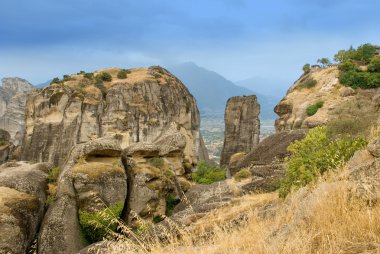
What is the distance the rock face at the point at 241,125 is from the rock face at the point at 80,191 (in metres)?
47.2

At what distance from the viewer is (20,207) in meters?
19.8

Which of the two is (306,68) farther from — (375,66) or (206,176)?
(206,176)

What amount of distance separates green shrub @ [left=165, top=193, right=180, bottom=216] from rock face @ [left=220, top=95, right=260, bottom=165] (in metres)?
43.8

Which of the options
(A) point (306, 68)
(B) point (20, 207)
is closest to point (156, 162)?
Result: (B) point (20, 207)

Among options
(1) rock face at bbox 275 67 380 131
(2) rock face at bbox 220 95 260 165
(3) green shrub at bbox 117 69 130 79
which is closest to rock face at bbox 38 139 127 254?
(1) rock face at bbox 275 67 380 131

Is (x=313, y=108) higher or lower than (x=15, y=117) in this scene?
higher

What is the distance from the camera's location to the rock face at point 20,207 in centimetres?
1838

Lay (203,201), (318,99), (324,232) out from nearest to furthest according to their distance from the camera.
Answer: (324,232) < (203,201) < (318,99)

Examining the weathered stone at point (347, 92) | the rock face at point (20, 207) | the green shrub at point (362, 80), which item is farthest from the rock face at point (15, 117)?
the rock face at point (20, 207)

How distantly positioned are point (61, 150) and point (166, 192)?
4173 cm

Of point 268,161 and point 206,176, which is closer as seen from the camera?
point 268,161

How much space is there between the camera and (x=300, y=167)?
38.8 ft

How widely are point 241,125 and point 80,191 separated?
52.4 m

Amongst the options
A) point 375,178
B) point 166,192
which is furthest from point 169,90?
point 375,178
